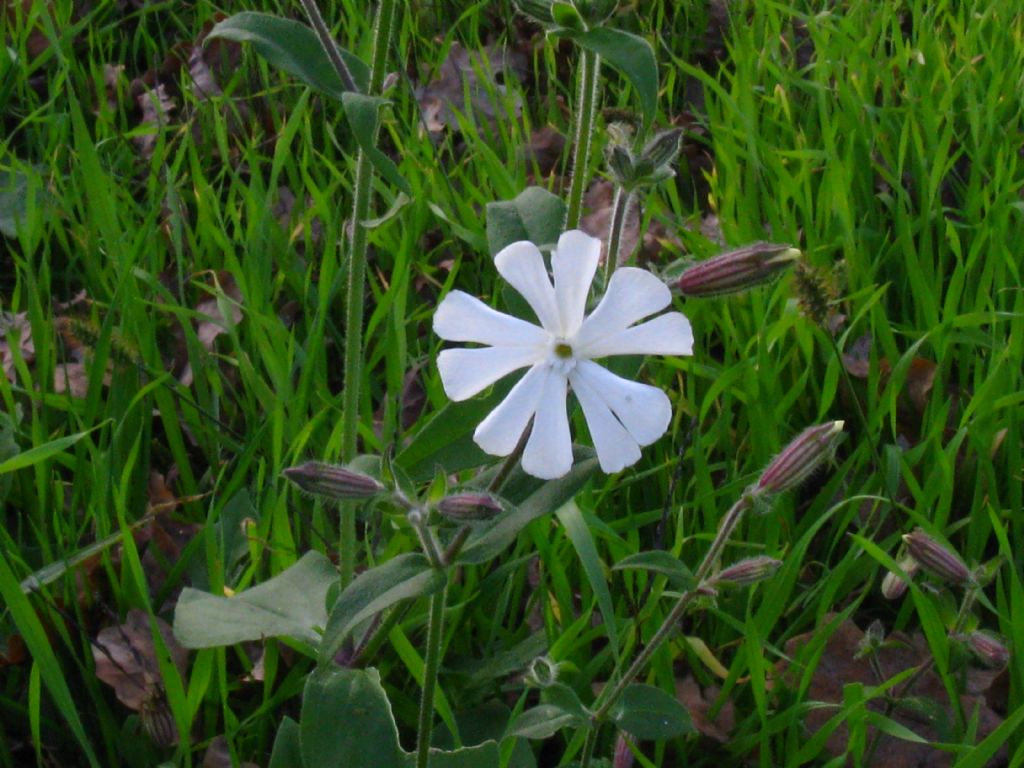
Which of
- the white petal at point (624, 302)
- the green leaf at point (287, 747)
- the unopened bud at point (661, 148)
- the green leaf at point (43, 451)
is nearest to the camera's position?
the white petal at point (624, 302)

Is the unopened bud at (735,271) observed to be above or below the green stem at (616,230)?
below

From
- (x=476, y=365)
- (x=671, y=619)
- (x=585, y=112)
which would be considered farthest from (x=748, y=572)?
(x=585, y=112)

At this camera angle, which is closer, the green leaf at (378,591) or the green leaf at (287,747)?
the green leaf at (378,591)

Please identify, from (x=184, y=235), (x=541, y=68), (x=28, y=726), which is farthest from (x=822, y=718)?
(x=541, y=68)

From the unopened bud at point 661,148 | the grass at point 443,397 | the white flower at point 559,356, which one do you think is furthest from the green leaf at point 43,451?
the unopened bud at point 661,148

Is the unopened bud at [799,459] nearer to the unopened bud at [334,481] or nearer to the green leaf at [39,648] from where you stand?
the unopened bud at [334,481]

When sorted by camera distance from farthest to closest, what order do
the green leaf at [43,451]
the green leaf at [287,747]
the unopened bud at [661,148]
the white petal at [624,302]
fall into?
the green leaf at [43,451] < the green leaf at [287,747] < the unopened bud at [661,148] < the white petal at [624,302]

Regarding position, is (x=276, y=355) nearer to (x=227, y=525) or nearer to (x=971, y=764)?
(x=227, y=525)
